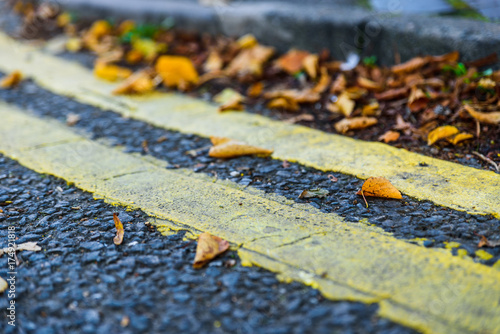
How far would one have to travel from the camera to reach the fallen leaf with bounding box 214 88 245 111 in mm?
2516

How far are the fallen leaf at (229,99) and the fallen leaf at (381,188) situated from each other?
112cm

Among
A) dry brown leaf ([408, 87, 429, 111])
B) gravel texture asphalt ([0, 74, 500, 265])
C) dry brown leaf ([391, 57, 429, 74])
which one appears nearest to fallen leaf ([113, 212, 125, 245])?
gravel texture asphalt ([0, 74, 500, 265])

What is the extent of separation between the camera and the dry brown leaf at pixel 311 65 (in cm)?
275

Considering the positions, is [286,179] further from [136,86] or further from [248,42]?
[248,42]

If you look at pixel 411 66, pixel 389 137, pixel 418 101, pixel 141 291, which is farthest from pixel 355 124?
pixel 141 291

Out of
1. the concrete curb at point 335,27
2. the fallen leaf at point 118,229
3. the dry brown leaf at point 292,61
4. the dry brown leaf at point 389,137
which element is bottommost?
the fallen leaf at point 118,229

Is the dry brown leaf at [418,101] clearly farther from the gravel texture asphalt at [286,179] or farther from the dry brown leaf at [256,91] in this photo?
the dry brown leaf at [256,91]

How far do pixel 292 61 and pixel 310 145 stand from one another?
3.54ft

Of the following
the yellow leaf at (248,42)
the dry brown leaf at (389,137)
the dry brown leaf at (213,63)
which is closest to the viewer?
the dry brown leaf at (389,137)

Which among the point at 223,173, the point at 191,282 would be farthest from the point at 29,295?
the point at 223,173

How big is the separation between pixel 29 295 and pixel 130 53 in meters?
2.61

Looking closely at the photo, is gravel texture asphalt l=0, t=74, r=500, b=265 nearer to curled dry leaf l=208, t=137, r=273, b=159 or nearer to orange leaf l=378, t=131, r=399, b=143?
curled dry leaf l=208, t=137, r=273, b=159

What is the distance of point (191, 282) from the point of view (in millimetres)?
1222

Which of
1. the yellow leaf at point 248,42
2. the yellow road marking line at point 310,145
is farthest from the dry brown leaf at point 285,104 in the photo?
the yellow leaf at point 248,42
